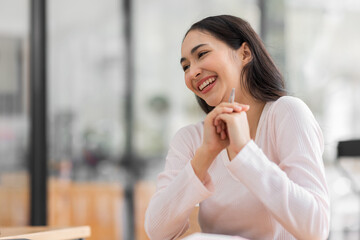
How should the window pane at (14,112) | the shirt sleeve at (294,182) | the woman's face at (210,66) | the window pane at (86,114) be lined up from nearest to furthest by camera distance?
the shirt sleeve at (294,182), the woman's face at (210,66), the window pane at (14,112), the window pane at (86,114)

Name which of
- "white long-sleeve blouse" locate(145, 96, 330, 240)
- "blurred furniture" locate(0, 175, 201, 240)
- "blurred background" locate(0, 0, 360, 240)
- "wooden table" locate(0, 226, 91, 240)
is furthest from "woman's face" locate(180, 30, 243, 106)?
"blurred furniture" locate(0, 175, 201, 240)

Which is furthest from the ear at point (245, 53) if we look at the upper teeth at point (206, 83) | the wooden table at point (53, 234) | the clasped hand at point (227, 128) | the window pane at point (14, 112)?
the window pane at point (14, 112)

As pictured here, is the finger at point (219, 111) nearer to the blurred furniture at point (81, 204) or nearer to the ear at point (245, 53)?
the ear at point (245, 53)

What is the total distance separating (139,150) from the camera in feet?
13.2

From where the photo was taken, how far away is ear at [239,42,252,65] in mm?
1640

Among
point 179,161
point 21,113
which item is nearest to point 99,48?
point 21,113

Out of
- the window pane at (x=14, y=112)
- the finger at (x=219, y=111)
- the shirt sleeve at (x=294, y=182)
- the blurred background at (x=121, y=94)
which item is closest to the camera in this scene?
the shirt sleeve at (x=294, y=182)

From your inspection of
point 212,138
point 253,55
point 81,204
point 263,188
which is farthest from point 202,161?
point 81,204

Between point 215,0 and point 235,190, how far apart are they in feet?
9.78

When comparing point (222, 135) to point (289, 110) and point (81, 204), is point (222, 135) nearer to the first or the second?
point (289, 110)

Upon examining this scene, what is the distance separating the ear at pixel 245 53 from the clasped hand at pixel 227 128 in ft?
1.09

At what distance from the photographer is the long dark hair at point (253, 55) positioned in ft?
5.31

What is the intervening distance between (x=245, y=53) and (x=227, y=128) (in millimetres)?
410

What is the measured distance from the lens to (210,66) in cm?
156
